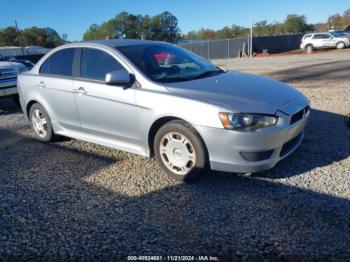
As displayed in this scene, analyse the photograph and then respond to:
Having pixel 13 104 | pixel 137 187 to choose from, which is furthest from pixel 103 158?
pixel 13 104

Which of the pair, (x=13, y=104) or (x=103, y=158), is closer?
(x=103, y=158)

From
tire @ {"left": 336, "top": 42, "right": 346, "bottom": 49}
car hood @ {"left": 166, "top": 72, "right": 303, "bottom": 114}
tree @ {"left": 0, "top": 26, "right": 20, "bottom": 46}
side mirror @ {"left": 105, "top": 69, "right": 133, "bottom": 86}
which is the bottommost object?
tire @ {"left": 336, "top": 42, "right": 346, "bottom": 49}

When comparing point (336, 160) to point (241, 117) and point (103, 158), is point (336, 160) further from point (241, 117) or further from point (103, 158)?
point (103, 158)

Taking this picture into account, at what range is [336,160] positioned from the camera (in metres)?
4.95

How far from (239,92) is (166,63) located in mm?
1239

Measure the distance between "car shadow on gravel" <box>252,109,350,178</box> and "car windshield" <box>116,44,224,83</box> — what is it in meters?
1.58

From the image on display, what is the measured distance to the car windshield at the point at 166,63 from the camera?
16.4 feet

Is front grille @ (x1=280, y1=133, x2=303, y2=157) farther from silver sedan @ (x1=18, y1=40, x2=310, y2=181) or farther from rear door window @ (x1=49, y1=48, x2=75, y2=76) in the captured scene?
rear door window @ (x1=49, y1=48, x2=75, y2=76)

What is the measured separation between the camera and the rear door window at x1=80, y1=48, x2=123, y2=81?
17.1ft

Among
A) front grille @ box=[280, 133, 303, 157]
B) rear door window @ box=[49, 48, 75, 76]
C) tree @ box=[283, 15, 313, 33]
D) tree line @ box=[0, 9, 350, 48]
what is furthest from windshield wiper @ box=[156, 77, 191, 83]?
tree @ box=[283, 15, 313, 33]

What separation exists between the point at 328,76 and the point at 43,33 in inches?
3342

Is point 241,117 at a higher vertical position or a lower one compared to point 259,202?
higher

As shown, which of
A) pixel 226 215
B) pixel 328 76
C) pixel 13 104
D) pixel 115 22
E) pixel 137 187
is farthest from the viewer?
pixel 115 22

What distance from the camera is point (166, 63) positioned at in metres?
5.27
